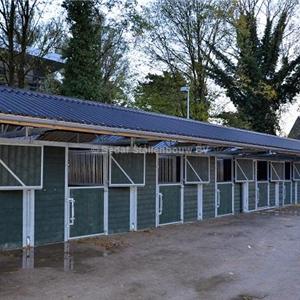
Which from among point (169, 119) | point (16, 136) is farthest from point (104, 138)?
point (169, 119)

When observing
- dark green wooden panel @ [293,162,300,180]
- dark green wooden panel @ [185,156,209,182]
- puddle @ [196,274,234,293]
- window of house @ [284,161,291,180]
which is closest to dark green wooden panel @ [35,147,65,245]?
puddle @ [196,274,234,293]

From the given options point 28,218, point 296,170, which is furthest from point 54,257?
point 296,170

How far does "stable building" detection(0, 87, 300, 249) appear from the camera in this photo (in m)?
6.72

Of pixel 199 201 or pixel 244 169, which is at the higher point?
pixel 244 169

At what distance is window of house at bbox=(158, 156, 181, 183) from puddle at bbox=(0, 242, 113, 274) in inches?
129

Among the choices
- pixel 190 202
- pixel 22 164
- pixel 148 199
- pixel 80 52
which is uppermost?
pixel 80 52

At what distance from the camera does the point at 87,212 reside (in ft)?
26.6

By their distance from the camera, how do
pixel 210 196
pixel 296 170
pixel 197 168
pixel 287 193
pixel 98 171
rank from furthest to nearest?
1. pixel 296 170
2. pixel 287 193
3. pixel 210 196
4. pixel 197 168
5. pixel 98 171

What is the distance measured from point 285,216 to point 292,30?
1882cm

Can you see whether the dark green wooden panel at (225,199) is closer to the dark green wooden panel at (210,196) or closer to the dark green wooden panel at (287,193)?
the dark green wooden panel at (210,196)

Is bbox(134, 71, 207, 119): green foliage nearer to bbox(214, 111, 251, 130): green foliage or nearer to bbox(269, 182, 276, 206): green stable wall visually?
bbox(214, 111, 251, 130): green foliage

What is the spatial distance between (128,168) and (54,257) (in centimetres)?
283

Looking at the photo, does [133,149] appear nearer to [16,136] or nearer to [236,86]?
[16,136]

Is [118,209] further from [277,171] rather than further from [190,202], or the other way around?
[277,171]
